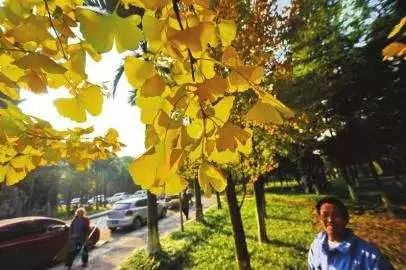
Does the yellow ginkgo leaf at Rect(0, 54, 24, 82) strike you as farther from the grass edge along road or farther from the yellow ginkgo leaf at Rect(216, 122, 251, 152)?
the grass edge along road

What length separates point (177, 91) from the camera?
28.5 inches

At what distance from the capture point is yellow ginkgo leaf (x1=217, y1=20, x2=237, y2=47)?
84cm

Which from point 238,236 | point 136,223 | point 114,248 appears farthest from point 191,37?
point 136,223

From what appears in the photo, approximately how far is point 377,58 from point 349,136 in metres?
6.23

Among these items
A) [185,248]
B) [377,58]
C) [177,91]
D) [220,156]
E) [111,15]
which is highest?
[377,58]

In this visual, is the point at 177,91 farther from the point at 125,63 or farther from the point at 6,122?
the point at 6,122

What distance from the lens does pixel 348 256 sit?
2.79 meters

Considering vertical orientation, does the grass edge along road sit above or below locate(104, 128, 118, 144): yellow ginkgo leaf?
below

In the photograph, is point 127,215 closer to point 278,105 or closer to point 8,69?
point 8,69

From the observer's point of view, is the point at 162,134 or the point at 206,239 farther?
the point at 206,239

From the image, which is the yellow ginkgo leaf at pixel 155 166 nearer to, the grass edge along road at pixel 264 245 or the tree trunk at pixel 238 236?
the tree trunk at pixel 238 236

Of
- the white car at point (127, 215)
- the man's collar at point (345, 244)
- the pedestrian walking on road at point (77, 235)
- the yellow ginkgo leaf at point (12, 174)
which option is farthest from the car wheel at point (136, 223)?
the yellow ginkgo leaf at point (12, 174)

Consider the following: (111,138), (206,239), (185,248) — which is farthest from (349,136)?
(111,138)

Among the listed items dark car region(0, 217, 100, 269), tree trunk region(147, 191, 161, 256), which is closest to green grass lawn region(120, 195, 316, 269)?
tree trunk region(147, 191, 161, 256)
